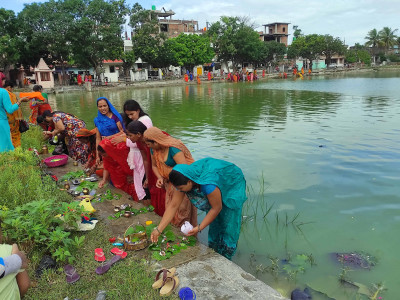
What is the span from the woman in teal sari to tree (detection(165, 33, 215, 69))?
40.8m

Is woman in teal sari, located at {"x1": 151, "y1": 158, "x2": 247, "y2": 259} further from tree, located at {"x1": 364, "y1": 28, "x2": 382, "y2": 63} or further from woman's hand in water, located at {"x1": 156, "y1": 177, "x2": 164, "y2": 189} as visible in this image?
tree, located at {"x1": 364, "y1": 28, "x2": 382, "y2": 63}

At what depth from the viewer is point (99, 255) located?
289cm

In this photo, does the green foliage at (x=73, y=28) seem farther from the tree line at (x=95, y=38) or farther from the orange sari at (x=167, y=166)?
the orange sari at (x=167, y=166)

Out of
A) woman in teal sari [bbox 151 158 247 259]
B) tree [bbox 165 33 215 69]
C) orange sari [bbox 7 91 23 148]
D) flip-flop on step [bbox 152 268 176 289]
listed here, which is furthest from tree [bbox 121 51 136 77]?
flip-flop on step [bbox 152 268 176 289]

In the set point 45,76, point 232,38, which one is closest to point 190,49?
point 232,38

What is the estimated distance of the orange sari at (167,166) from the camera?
3213mm

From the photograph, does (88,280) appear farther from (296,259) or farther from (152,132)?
(296,259)

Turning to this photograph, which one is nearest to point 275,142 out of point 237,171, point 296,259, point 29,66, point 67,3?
point 296,259

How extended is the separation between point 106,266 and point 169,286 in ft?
2.14

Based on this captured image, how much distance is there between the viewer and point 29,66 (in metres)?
36.7

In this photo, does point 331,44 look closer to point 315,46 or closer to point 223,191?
point 315,46

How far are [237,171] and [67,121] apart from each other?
403cm

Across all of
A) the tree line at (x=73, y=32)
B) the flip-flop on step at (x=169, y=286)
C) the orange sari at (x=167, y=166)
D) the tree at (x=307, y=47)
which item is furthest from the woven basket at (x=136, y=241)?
the tree at (x=307, y=47)

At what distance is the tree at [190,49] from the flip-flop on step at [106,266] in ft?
135
